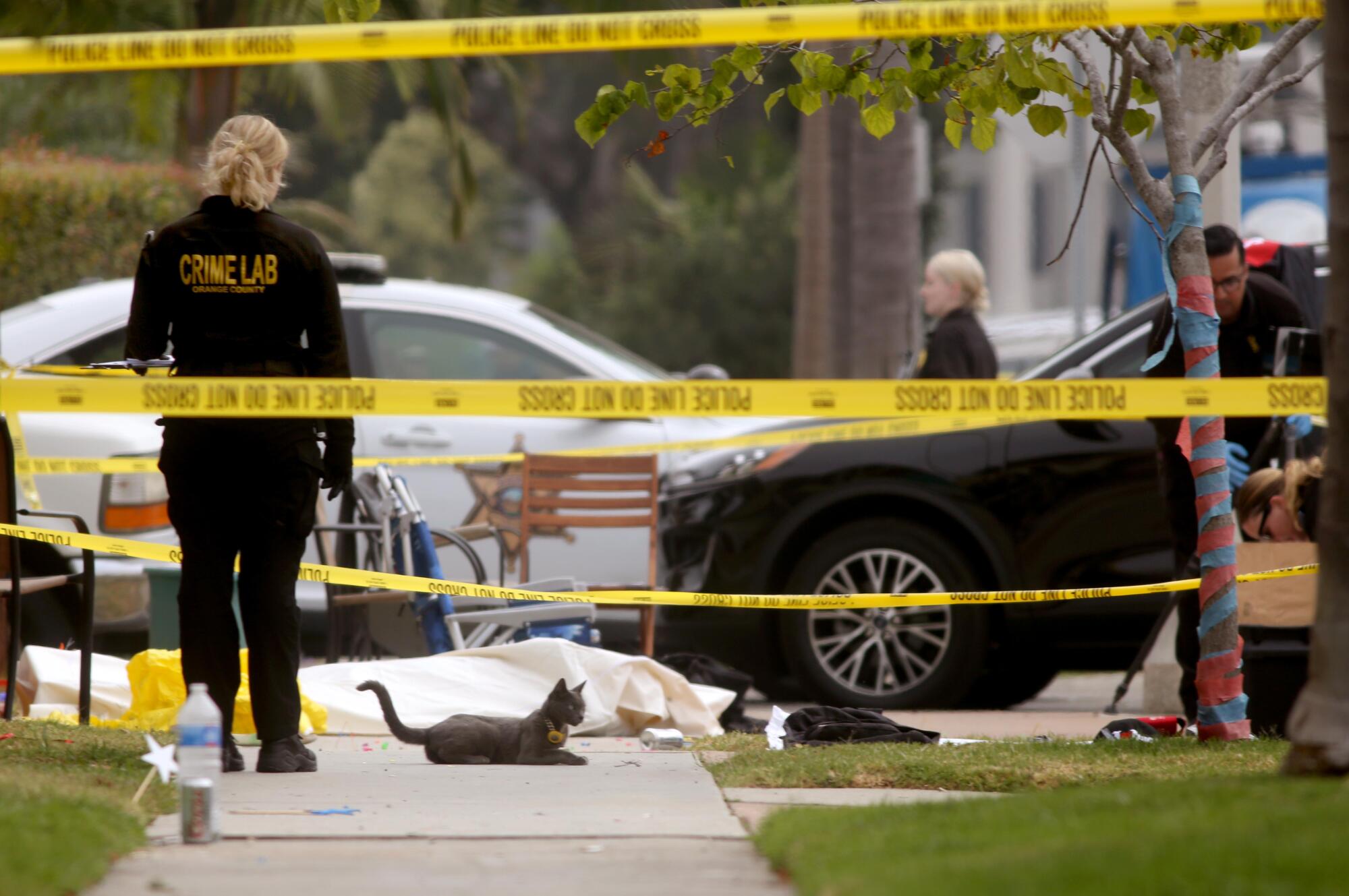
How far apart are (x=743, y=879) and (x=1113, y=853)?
84 cm

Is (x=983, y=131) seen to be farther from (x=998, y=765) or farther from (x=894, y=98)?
(x=998, y=765)

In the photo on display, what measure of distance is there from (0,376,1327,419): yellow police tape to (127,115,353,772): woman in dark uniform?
0.61m

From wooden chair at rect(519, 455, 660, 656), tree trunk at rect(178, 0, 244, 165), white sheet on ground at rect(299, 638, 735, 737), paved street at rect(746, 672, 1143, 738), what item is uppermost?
tree trunk at rect(178, 0, 244, 165)

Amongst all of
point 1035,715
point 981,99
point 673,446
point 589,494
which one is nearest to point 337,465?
point 981,99

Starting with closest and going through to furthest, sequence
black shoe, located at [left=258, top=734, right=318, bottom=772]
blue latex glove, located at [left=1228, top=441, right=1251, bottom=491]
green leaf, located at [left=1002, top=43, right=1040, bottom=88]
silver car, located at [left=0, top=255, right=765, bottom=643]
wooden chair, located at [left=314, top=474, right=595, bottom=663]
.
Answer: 1. black shoe, located at [left=258, top=734, right=318, bottom=772]
2. green leaf, located at [left=1002, top=43, right=1040, bottom=88]
3. blue latex glove, located at [left=1228, top=441, right=1251, bottom=491]
4. wooden chair, located at [left=314, top=474, right=595, bottom=663]
5. silver car, located at [left=0, top=255, right=765, bottom=643]

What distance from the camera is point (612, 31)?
14.9 feet

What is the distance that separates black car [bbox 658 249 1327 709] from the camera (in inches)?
307

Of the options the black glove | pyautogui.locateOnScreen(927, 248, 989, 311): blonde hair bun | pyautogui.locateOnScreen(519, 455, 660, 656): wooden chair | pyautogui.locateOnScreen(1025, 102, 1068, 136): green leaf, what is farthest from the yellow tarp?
pyautogui.locateOnScreen(927, 248, 989, 311): blonde hair bun

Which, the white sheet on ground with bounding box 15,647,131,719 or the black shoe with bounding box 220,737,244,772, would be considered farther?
the white sheet on ground with bounding box 15,647,131,719

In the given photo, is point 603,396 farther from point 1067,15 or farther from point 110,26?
point 110,26

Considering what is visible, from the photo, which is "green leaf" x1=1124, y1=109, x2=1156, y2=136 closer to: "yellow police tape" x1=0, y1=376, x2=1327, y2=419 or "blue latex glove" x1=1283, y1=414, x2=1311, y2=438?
"blue latex glove" x1=1283, y1=414, x2=1311, y2=438

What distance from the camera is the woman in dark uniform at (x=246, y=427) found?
16.6 ft

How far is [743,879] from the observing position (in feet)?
12.3

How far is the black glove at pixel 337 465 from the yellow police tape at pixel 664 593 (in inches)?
40.8
